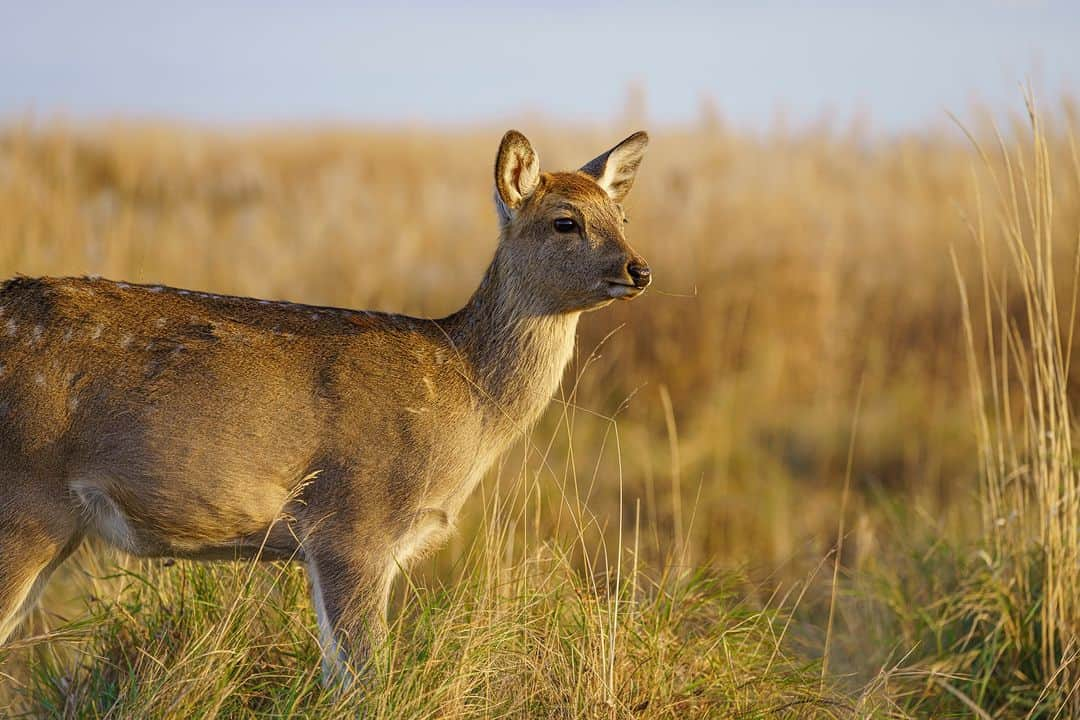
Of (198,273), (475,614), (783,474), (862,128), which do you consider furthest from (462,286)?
(475,614)

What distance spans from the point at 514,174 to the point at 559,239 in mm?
319

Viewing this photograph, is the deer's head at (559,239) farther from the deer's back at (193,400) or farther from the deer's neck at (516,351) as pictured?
the deer's back at (193,400)

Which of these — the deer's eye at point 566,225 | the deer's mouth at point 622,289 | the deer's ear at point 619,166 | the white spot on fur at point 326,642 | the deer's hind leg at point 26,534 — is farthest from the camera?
the deer's ear at point 619,166

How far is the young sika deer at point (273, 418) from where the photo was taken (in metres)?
4.01

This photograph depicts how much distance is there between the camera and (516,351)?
477cm

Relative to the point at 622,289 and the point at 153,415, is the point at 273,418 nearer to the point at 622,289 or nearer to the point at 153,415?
the point at 153,415

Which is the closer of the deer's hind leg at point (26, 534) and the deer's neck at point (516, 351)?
the deer's hind leg at point (26, 534)

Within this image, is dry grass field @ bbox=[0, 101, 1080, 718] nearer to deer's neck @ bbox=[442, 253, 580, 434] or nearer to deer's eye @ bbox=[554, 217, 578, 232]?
deer's neck @ bbox=[442, 253, 580, 434]

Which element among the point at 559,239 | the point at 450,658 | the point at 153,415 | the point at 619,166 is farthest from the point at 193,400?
the point at 619,166

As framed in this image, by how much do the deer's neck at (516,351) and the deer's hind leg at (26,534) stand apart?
1.49 metres

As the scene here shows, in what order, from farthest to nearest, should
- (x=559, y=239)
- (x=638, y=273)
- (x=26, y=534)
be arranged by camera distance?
1. (x=559, y=239)
2. (x=638, y=273)
3. (x=26, y=534)

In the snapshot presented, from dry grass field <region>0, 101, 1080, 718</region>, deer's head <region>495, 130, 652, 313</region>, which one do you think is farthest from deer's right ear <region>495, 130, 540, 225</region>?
dry grass field <region>0, 101, 1080, 718</region>

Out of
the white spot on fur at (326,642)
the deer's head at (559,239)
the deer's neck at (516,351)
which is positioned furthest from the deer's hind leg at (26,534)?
the deer's head at (559,239)

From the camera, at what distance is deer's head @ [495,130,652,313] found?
14.9 ft
